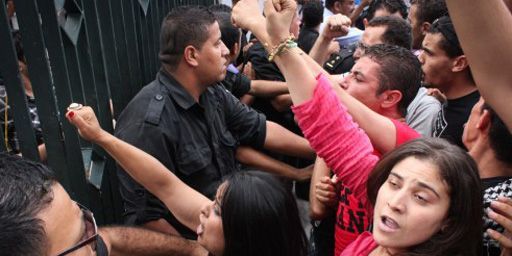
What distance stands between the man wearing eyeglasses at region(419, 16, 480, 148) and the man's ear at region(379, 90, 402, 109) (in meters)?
0.46

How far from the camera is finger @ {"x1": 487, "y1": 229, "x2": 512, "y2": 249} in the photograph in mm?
1462

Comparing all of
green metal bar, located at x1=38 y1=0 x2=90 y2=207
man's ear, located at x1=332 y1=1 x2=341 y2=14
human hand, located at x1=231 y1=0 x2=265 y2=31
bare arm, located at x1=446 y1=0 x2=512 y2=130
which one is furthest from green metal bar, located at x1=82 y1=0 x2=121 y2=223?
man's ear, located at x1=332 y1=1 x2=341 y2=14

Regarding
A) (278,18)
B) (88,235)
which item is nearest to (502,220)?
(278,18)

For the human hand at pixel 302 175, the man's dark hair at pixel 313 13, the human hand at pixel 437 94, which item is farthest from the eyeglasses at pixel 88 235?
the man's dark hair at pixel 313 13

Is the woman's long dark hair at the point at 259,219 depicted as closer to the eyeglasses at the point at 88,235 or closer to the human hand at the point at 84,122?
the eyeglasses at the point at 88,235

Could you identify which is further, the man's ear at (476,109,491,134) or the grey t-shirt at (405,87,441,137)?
the grey t-shirt at (405,87,441,137)

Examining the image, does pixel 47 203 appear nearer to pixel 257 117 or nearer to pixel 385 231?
pixel 385 231

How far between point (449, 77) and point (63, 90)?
6.59ft

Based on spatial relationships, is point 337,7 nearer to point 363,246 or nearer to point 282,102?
point 282,102

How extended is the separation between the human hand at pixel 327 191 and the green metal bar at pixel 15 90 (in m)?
1.19

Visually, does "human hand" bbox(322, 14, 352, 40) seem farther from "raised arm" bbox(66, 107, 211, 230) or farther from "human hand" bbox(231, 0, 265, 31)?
"raised arm" bbox(66, 107, 211, 230)

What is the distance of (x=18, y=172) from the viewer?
127 cm

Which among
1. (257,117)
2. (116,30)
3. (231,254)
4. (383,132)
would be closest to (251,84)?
(257,117)

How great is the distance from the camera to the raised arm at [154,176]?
1876 mm
